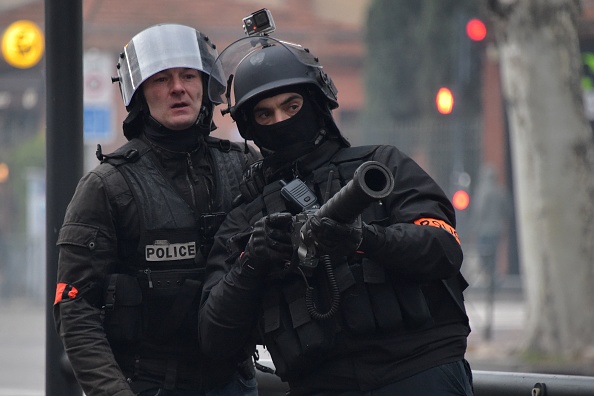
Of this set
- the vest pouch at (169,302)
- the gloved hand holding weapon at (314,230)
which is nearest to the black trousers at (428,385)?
the gloved hand holding weapon at (314,230)

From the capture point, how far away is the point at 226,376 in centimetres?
342

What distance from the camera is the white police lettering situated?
332cm

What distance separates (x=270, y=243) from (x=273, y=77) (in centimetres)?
50

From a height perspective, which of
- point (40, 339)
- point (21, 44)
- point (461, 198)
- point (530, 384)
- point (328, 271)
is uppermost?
point (21, 44)

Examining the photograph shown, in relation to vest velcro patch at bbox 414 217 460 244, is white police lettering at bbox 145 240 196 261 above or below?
below

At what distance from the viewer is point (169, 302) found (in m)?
3.32

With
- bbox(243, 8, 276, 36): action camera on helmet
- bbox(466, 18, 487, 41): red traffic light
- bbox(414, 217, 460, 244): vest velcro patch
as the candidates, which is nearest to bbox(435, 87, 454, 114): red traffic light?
bbox(466, 18, 487, 41): red traffic light

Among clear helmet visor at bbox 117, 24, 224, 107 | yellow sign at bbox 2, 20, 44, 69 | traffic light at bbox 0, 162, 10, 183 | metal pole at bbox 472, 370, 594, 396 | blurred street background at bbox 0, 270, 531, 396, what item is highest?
yellow sign at bbox 2, 20, 44, 69

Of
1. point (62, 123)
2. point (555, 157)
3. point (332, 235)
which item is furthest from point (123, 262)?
point (555, 157)

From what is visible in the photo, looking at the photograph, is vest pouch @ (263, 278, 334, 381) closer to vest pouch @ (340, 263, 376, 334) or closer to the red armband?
vest pouch @ (340, 263, 376, 334)

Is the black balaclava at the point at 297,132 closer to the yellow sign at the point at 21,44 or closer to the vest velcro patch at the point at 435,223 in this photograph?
the vest velcro patch at the point at 435,223

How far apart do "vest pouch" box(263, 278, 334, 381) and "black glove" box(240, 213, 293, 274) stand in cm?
9

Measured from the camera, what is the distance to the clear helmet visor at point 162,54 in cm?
345

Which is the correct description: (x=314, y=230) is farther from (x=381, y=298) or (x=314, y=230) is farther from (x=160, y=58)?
(x=160, y=58)
